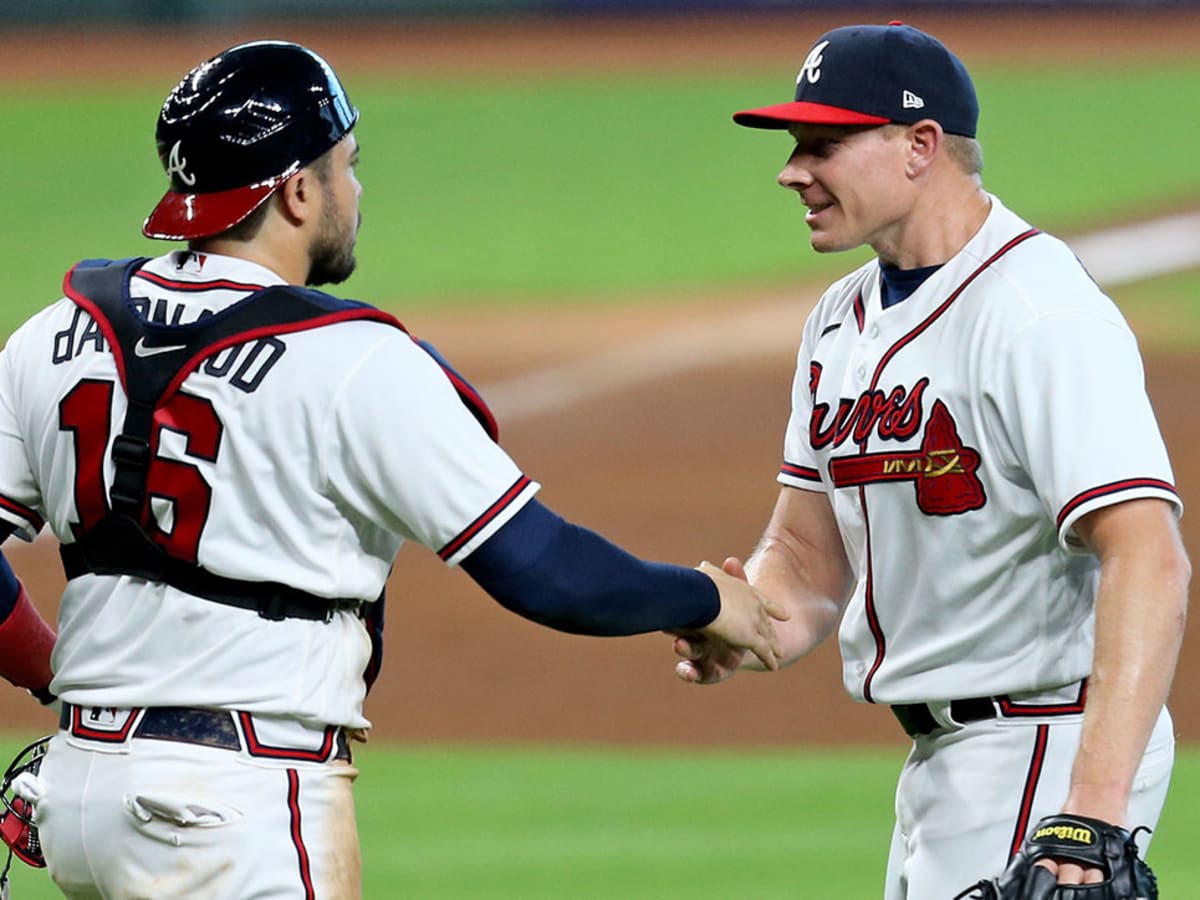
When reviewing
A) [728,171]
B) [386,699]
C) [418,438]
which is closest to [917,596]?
[418,438]

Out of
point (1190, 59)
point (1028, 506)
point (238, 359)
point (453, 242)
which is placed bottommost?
point (453, 242)

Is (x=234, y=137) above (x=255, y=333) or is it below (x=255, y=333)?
above

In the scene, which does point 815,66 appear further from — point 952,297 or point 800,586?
point 800,586

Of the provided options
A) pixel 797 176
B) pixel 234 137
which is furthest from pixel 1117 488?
pixel 234 137

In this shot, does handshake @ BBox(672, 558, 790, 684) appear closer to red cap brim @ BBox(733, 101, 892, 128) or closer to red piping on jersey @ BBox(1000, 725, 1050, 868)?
red piping on jersey @ BBox(1000, 725, 1050, 868)

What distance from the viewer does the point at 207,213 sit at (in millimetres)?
3275

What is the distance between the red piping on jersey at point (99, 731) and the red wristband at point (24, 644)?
0.41 m

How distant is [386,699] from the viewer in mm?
9117

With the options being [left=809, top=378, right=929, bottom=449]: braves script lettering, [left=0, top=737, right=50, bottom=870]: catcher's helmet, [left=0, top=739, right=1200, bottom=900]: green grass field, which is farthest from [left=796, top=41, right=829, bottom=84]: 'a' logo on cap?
[left=0, top=739, right=1200, bottom=900]: green grass field

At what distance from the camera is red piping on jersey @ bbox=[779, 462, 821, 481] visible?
4.01m

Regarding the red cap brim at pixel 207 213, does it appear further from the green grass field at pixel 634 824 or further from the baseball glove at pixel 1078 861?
the green grass field at pixel 634 824

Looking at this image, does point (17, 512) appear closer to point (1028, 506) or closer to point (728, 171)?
point (1028, 506)

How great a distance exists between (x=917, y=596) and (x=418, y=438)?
3.38 ft

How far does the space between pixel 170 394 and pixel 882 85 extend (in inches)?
57.3
